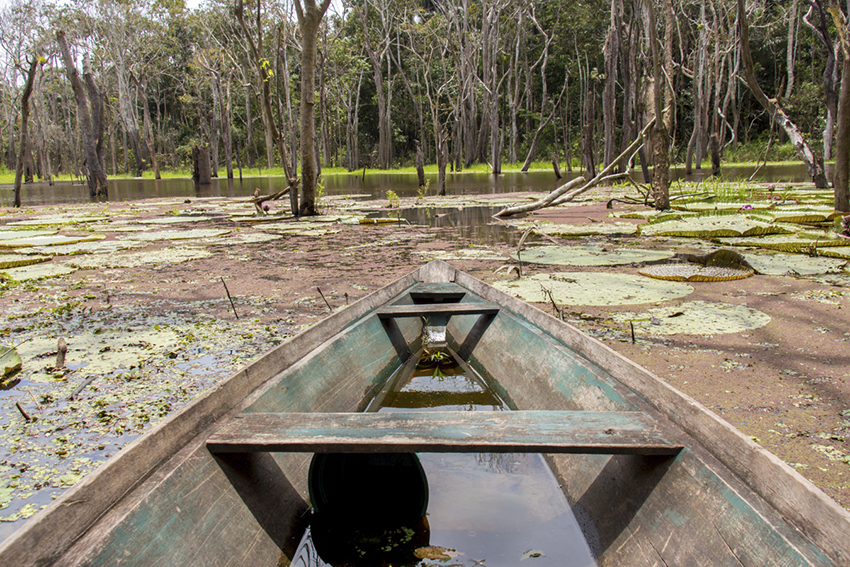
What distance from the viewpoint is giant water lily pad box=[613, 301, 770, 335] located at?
8.09ft

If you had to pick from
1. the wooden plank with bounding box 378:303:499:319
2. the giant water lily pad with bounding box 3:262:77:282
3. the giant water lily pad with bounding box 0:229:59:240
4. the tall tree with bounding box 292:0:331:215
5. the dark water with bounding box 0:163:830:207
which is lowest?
the wooden plank with bounding box 378:303:499:319

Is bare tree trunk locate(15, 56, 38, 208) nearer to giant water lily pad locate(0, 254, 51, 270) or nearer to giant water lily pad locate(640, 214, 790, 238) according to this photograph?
giant water lily pad locate(0, 254, 51, 270)

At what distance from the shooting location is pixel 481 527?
4.31 ft

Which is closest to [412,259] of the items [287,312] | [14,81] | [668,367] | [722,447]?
[287,312]

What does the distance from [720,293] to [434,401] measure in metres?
2.00

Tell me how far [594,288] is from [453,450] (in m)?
2.36

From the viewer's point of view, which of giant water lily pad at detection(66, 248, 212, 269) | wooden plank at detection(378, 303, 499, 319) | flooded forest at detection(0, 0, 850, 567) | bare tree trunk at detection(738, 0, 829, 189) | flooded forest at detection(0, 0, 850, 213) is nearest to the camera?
flooded forest at detection(0, 0, 850, 567)

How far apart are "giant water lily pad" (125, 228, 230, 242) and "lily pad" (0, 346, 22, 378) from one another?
12.1ft

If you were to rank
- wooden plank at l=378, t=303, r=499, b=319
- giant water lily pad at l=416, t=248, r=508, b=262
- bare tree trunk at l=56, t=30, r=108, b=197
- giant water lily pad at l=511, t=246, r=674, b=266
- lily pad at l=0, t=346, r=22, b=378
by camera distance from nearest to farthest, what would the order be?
lily pad at l=0, t=346, r=22, b=378, wooden plank at l=378, t=303, r=499, b=319, giant water lily pad at l=511, t=246, r=674, b=266, giant water lily pad at l=416, t=248, r=508, b=262, bare tree trunk at l=56, t=30, r=108, b=197

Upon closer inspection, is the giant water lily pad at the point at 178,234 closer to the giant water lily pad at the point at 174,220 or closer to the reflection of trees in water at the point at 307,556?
the giant water lily pad at the point at 174,220

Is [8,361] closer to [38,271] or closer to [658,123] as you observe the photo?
[38,271]

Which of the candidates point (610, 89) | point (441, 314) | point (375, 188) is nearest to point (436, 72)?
point (375, 188)

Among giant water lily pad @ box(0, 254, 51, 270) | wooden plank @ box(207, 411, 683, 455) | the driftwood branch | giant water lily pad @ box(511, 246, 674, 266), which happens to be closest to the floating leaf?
giant water lily pad @ box(511, 246, 674, 266)

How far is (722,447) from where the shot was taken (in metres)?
1.05
